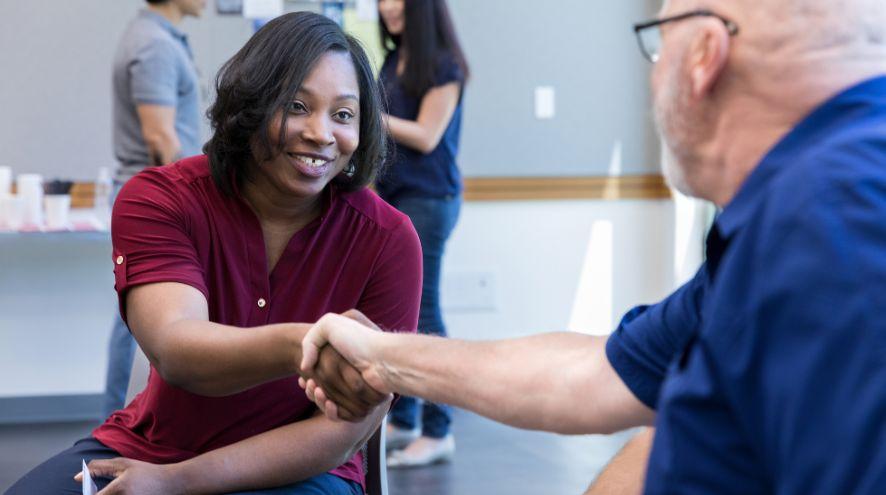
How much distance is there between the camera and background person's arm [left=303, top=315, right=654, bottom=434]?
1.40 m

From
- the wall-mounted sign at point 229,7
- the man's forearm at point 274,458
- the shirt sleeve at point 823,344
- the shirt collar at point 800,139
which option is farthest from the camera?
the wall-mounted sign at point 229,7

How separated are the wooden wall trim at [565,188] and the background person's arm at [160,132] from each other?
5.83ft

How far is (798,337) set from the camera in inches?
34.3

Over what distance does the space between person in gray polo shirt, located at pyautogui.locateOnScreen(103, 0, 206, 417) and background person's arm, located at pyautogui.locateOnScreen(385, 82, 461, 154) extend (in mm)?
722

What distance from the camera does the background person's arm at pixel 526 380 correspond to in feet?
4.59

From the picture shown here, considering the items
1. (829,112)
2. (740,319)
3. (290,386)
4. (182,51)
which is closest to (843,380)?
(740,319)

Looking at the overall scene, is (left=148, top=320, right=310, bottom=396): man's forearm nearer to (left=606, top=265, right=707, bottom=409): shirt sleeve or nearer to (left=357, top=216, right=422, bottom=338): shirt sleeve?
(left=357, top=216, right=422, bottom=338): shirt sleeve

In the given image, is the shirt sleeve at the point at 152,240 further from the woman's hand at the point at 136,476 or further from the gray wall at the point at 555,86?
the gray wall at the point at 555,86

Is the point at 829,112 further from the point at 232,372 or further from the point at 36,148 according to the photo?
the point at 36,148

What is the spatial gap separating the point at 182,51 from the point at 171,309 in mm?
2250

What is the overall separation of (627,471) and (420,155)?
2119 millimetres

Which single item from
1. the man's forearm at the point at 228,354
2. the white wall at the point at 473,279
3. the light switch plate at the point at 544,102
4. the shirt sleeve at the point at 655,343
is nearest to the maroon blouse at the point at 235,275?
the man's forearm at the point at 228,354

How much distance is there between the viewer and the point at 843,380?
0.85 meters

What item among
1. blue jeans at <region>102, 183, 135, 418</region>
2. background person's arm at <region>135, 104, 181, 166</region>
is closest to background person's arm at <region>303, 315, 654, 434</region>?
background person's arm at <region>135, 104, 181, 166</region>
